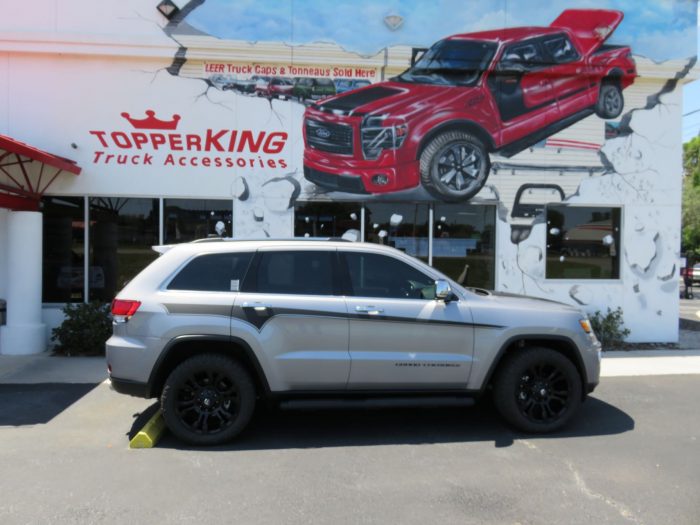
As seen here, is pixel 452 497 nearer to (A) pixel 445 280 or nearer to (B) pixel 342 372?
(B) pixel 342 372

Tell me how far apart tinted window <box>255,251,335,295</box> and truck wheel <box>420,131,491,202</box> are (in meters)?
5.24

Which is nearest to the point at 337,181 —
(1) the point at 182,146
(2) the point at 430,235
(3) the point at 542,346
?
(2) the point at 430,235

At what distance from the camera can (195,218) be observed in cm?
967

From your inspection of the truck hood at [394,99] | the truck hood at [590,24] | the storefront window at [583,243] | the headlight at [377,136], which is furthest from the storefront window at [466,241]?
the truck hood at [590,24]

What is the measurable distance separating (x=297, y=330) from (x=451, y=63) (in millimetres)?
7004

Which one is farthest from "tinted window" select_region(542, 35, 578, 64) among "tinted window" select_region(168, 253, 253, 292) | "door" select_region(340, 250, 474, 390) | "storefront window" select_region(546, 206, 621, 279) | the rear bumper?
the rear bumper

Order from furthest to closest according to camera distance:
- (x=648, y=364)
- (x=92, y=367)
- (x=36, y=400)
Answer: (x=648, y=364) < (x=92, y=367) < (x=36, y=400)

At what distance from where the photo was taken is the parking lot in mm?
3631

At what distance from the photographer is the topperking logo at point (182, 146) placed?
30.9 feet

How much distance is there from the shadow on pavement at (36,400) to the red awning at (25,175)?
2.95 metres

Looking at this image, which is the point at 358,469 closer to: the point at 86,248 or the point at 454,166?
the point at 454,166

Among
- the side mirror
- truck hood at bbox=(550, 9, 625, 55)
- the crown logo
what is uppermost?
truck hood at bbox=(550, 9, 625, 55)

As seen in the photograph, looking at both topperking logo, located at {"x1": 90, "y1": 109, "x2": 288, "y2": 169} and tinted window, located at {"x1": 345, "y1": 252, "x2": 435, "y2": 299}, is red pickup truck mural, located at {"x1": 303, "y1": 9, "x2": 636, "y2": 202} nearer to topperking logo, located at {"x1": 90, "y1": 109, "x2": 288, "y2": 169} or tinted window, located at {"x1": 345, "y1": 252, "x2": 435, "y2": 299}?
topperking logo, located at {"x1": 90, "y1": 109, "x2": 288, "y2": 169}

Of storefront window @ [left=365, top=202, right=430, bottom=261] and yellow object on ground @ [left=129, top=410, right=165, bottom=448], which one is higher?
storefront window @ [left=365, top=202, right=430, bottom=261]
